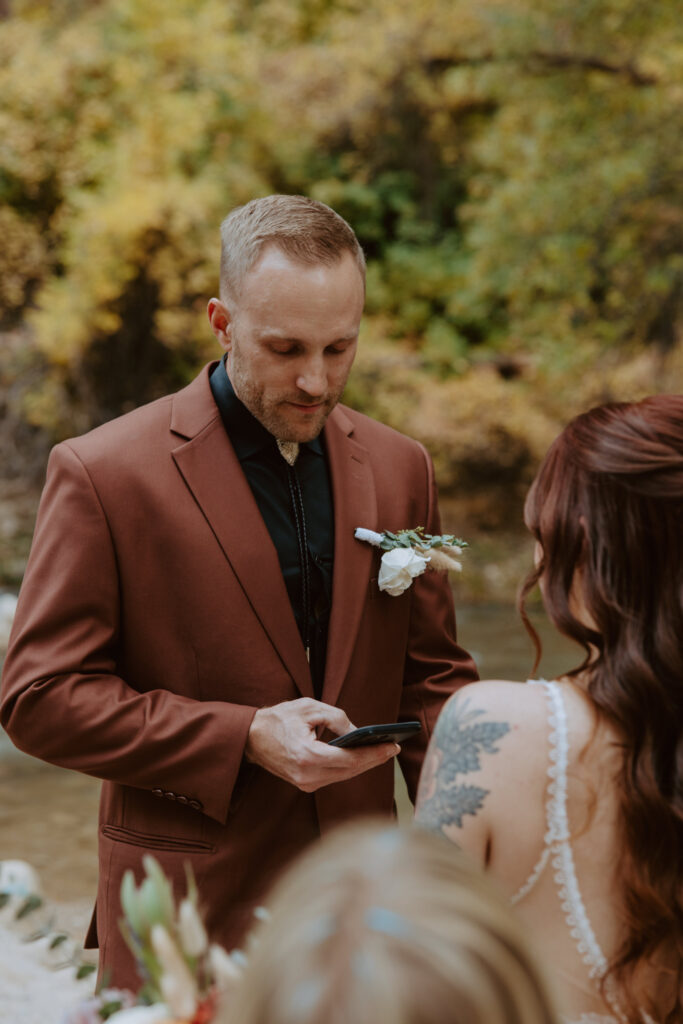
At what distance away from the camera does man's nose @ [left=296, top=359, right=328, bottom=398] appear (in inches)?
77.8

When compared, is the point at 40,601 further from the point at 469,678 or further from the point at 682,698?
the point at 682,698

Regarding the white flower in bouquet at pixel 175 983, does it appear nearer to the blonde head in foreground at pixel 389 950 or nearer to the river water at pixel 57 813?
Result: the blonde head in foreground at pixel 389 950

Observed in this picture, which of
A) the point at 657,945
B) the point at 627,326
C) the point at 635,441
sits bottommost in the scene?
the point at 627,326

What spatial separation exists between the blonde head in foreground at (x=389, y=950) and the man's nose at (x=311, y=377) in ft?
4.40

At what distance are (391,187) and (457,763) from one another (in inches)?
579

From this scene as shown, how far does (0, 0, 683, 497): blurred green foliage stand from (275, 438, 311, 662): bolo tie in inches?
329

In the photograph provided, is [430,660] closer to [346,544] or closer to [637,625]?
[346,544]

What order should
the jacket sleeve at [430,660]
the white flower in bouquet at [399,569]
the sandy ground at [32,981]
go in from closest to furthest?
1. the white flower in bouquet at [399,569]
2. the jacket sleeve at [430,660]
3. the sandy ground at [32,981]

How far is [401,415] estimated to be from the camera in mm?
13352

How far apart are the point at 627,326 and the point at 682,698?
33.6 feet

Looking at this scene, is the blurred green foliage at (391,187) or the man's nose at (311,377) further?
the blurred green foliage at (391,187)

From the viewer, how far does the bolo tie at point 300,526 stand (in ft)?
6.88

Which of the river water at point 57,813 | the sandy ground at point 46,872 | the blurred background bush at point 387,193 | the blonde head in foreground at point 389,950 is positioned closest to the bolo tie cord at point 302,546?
the blonde head in foreground at point 389,950

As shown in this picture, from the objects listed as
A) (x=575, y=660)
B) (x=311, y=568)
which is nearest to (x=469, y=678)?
(x=311, y=568)
